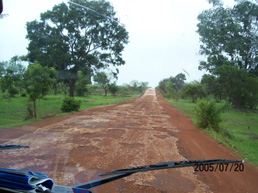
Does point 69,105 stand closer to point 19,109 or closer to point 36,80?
point 36,80

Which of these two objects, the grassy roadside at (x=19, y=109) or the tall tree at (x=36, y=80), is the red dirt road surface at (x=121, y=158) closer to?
the grassy roadside at (x=19, y=109)

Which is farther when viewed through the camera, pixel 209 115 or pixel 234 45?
pixel 234 45

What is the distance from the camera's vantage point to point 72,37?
2469 centimetres

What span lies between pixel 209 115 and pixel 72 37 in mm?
20830

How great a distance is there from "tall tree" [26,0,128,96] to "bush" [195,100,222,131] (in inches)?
670

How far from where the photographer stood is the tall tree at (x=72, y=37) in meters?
22.9

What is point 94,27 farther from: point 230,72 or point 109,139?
point 109,139

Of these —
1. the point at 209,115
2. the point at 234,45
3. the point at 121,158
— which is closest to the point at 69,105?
the point at 209,115

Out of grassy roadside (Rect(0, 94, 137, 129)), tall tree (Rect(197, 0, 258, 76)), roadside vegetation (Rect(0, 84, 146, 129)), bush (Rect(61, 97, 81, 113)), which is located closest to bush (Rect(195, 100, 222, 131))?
roadside vegetation (Rect(0, 84, 146, 129))

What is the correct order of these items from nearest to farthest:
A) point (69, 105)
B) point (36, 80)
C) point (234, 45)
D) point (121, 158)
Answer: point (121, 158) → point (36, 80) → point (69, 105) → point (234, 45)

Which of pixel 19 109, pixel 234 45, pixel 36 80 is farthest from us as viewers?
pixel 234 45

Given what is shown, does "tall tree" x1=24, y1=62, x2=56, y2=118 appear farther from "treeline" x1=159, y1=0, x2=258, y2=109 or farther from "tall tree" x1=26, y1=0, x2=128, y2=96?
"treeline" x1=159, y1=0, x2=258, y2=109

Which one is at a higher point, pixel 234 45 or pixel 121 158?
pixel 234 45

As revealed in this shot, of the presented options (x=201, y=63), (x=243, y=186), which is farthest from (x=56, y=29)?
(x=243, y=186)
